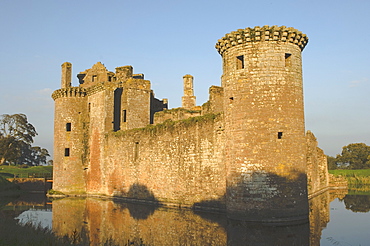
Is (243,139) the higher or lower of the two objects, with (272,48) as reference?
lower

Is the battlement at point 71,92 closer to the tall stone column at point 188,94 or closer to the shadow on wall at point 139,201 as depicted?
the tall stone column at point 188,94

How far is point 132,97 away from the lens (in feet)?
95.1

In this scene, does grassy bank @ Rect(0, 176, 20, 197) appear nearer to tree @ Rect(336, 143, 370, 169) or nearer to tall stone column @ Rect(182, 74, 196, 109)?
tall stone column @ Rect(182, 74, 196, 109)

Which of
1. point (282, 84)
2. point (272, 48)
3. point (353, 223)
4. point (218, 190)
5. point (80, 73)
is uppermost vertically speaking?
point (80, 73)

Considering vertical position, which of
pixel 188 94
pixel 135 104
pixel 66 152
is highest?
pixel 188 94

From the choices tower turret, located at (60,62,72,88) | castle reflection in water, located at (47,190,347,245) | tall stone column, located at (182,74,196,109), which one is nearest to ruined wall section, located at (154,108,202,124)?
tall stone column, located at (182,74,196,109)

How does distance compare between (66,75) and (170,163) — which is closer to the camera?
(170,163)

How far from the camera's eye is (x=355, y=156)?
6650cm

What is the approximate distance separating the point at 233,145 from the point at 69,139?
18.6m

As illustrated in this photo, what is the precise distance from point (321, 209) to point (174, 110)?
40.6ft

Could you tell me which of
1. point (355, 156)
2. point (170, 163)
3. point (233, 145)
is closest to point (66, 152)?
point (170, 163)

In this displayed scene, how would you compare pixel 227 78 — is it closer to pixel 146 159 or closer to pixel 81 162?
pixel 146 159

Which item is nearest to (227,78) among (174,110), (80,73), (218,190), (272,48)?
(272,48)

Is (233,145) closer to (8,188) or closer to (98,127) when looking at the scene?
(98,127)
